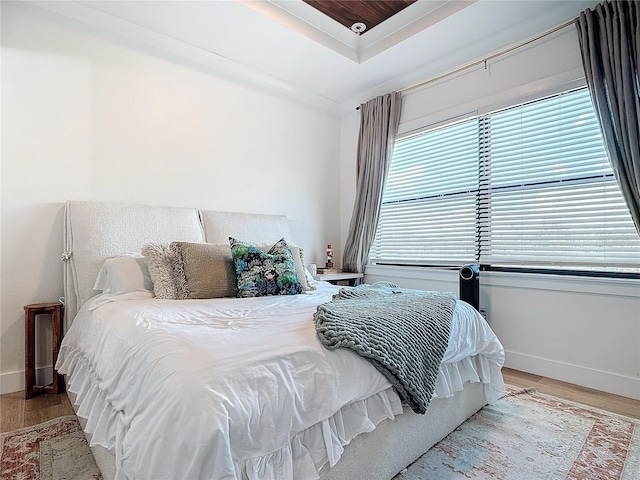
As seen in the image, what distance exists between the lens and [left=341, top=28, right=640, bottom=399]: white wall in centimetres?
231

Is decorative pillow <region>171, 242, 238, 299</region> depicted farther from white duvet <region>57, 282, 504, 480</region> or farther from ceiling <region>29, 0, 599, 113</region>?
ceiling <region>29, 0, 599, 113</region>

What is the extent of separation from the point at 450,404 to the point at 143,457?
4.62 ft

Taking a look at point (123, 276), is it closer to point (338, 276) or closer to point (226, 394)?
point (226, 394)

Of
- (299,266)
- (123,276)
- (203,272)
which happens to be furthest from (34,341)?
(299,266)

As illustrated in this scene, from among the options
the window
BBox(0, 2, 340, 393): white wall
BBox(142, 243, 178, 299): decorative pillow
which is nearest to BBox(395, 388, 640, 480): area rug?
the window

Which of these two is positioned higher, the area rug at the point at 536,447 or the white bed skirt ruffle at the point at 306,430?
the white bed skirt ruffle at the point at 306,430

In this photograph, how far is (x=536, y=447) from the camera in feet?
5.47

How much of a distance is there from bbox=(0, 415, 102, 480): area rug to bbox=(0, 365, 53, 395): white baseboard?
Result: 657mm

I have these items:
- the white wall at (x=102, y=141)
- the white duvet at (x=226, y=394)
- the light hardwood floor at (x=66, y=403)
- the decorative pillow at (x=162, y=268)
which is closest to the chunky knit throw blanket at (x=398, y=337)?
the white duvet at (x=226, y=394)

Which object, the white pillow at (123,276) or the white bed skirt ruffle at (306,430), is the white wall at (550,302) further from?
the white pillow at (123,276)

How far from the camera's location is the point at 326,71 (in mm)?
3438

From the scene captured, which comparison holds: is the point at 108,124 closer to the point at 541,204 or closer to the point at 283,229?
the point at 283,229

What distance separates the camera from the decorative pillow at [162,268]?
2.12 meters

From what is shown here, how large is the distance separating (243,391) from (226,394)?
5 centimetres
